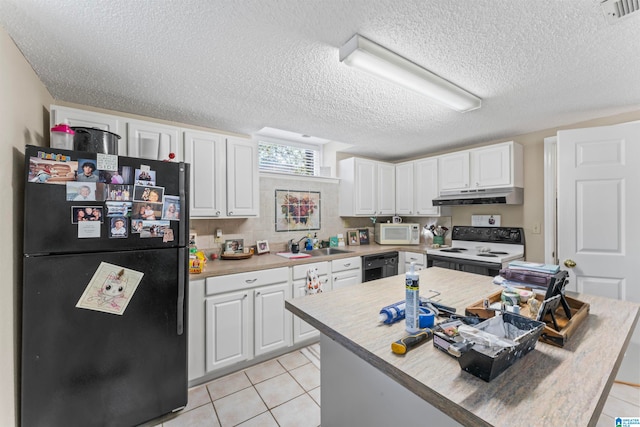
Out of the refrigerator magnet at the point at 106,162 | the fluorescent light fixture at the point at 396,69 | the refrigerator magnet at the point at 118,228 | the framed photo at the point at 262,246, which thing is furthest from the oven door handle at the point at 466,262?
the refrigerator magnet at the point at 106,162

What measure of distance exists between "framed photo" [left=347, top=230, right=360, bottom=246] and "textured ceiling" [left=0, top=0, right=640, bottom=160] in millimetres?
1791

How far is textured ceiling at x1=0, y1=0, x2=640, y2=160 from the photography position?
1211 mm

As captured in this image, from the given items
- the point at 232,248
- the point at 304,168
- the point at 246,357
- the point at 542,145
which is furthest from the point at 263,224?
the point at 542,145

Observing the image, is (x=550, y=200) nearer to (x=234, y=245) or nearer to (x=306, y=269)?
(x=306, y=269)

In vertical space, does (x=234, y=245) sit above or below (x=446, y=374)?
above

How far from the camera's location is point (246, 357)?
233cm

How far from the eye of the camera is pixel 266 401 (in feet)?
6.53

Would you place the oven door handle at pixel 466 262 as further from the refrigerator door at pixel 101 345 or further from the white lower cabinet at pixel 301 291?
the refrigerator door at pixel 101 345

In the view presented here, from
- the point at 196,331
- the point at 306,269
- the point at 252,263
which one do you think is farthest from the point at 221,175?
the point at 196,331

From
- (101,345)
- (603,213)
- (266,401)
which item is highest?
(603,213)

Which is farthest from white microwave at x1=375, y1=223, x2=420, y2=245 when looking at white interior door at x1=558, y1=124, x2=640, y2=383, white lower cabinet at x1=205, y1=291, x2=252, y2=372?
white lower cabinet at x1=205, y1=291, x2=252, y2=372

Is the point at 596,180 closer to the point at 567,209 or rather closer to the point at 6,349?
the point at 567,209

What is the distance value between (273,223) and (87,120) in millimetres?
1878

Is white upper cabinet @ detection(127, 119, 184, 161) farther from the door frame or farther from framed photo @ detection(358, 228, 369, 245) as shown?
the door frame
